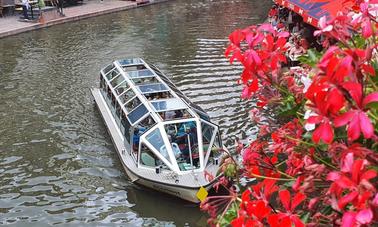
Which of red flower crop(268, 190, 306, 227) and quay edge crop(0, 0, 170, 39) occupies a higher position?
red flower crop(268, 190, 306, 227)

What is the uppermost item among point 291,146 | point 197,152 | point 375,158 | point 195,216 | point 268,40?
point 268,40

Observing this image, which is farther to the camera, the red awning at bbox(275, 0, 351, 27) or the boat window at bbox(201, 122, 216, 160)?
the red awning at bbox(275, 0, 351, 27)

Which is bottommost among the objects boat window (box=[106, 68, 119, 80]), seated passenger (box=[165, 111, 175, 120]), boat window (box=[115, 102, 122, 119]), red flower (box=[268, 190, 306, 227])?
boat window (box=[115, 102, 122, 119])

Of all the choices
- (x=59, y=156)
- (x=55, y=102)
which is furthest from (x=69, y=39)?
(x=59, y=156)

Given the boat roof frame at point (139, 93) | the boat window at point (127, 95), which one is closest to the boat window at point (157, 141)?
the boat roof frame at point (139, 93)

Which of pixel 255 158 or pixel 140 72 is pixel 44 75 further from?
pixel 255 158

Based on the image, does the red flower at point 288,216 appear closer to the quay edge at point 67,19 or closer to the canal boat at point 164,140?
the canal boat at point 164,140

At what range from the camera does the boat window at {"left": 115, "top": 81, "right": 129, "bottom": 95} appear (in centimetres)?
1425

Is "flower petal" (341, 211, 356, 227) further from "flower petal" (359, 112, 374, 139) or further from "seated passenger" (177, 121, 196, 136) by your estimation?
"seated passenger" (177, 121, 196, 136)

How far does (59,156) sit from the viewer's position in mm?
13086

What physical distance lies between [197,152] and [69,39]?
736 inches

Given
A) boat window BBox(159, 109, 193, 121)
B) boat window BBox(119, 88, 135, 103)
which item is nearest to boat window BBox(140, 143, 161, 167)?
boat window BBox(159, 109, 193, 121)

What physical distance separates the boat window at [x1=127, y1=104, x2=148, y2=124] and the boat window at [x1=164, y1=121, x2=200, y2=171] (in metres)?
0.96

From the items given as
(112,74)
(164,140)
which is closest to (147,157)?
(164,140)
